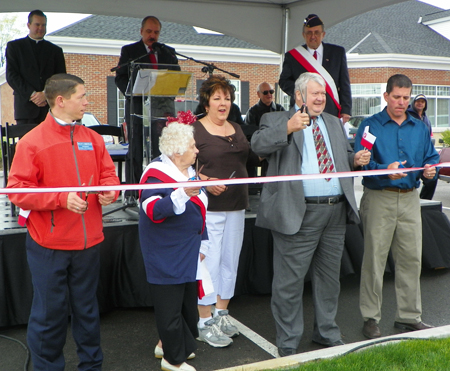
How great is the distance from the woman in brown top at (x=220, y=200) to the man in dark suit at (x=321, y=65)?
4.63ft

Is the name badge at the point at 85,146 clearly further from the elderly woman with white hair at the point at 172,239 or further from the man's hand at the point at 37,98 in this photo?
the man's hand at the point at 37,98

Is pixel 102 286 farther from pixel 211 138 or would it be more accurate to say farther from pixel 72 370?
pixel 211 138

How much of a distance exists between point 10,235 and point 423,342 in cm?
323

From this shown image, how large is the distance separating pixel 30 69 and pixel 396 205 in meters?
4.05

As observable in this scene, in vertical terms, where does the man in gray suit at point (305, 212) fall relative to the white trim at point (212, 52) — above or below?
below

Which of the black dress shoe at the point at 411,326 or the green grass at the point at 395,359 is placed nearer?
the green grass at the point at 395,359

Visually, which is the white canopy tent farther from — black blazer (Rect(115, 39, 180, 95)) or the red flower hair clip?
the red flower hair clip

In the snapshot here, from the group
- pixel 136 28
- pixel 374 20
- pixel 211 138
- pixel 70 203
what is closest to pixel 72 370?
pixel 70 203

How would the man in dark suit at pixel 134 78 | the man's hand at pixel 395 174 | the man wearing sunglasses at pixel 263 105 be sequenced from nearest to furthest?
the man's hand at pixel 395 174
the man in dark suit at pixel 134 78
the man wearing sunglasses at pixel 263 105

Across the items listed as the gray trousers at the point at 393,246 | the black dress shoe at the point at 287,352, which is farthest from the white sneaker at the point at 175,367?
the gray trousers at the point at 393,246

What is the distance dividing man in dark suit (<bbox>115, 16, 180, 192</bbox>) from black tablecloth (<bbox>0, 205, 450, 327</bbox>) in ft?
3.34

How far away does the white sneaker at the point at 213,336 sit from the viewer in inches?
154

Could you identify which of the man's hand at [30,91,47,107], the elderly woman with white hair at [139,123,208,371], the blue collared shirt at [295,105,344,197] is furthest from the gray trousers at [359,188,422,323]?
the man's hand at [30,91,47,107]

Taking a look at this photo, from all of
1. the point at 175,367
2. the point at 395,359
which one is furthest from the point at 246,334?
the point at 395,359
